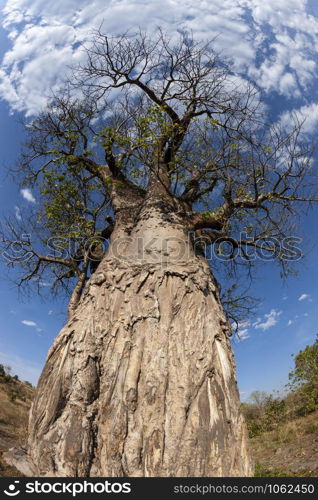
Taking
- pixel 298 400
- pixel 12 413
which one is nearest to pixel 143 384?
pixel 12 413

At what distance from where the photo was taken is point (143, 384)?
2686 mm

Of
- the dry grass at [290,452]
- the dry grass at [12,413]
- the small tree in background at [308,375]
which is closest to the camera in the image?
the dry grass at [290,452]

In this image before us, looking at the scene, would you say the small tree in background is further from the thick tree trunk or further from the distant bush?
the thick tree trunk

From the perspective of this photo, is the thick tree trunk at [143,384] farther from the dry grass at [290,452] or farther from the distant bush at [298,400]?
the distant bush at [298,400]

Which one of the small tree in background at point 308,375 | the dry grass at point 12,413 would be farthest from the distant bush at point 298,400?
the dry grass at point 12,413

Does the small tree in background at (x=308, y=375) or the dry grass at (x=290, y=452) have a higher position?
the small tree in background at (x=308, y=375)

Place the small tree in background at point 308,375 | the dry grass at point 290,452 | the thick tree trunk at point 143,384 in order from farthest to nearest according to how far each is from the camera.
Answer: the small tree in background at point 308,375 < the dry grass at point 290,452 < the thick tree trunk at point 143,384

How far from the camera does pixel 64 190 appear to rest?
18.9 feet

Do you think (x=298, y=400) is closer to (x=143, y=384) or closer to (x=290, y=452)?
(x=290, y=452)

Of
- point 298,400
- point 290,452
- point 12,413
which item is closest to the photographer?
point 290,452

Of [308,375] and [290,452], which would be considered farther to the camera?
[308,375]

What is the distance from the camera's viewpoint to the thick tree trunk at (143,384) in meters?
2.37

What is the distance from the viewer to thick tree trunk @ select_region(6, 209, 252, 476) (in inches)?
93.3
